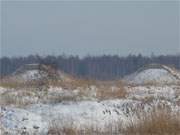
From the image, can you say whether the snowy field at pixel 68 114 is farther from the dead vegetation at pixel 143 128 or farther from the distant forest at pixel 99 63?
the distant forest at pixel 99 63

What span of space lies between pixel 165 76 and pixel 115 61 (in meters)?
52.3

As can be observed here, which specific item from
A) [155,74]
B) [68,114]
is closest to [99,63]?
[155,74]

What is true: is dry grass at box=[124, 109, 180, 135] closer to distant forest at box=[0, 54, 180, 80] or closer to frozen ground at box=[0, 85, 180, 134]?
frozen ground at box=[0, 85, 180, 134]

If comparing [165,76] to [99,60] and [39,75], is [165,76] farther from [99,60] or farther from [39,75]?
[99,60]

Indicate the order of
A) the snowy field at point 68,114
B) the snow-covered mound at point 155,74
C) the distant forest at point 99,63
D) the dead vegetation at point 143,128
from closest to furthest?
1. the dead vegetation at point 143,128
2. the snowy field at point 68,114
3. the snow-covered mound at point 155,74
4. the distant forest at point 99,63

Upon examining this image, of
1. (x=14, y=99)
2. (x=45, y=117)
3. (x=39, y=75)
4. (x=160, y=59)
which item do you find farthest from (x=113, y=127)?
(x=160, y=59)

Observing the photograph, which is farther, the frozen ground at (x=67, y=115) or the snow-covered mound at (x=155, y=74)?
the snow-covered mound at (x=155, y=74)

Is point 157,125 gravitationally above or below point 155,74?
below

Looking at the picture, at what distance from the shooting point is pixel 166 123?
841cm

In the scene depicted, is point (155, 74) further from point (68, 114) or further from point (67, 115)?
point (67, 115)

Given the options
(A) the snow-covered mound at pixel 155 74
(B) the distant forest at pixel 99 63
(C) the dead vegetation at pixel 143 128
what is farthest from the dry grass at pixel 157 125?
(B) the distant forest at pixel 99 63

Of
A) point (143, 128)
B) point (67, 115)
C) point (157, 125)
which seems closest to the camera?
point (157, 125)

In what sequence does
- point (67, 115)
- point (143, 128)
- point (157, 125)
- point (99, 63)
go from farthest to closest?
point (99, 63)
point (67, 115)
point (143, 128)
point (157, 125)

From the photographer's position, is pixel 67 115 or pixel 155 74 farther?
pixel 155 74
